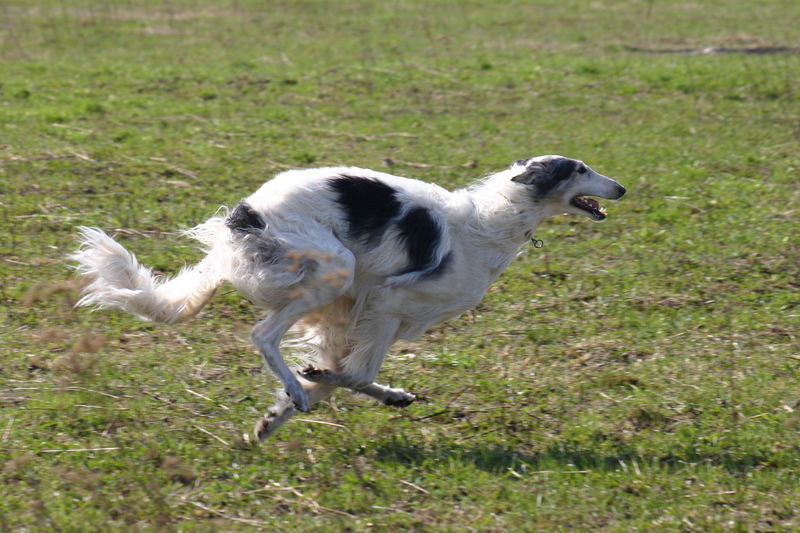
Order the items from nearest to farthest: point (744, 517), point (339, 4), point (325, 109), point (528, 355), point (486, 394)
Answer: point (744, 517), point (486, 394), point (528, 355), point (325, 109), point (339, 4)

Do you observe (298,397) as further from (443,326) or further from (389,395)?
(443,326)

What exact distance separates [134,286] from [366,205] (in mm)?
1331

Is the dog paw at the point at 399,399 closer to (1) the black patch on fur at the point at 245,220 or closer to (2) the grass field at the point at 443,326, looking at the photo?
(2) the grass field at the point at 443,326

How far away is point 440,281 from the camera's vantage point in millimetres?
4918

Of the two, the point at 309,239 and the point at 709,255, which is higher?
the point at 309,239

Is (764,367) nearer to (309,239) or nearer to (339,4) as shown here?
(309,239)

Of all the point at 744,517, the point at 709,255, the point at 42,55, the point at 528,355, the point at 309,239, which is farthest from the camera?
the point at 42,55

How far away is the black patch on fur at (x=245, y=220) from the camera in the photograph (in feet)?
15.6

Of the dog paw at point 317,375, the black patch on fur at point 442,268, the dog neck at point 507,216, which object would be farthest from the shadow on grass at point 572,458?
the dog neck at point 507,216

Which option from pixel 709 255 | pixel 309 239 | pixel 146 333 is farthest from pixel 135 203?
pixel 709 255

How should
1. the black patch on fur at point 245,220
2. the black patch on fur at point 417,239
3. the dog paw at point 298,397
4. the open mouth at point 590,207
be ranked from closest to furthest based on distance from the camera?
the dog paw at point 298,397
the black patch on fur at point 245,220
the black patch on fur at point 417,239
the open mouth at point 590,207

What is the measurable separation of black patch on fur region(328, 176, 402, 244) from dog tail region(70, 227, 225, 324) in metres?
0.77

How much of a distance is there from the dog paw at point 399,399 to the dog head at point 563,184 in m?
1.35

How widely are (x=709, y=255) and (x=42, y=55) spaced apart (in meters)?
10.4
